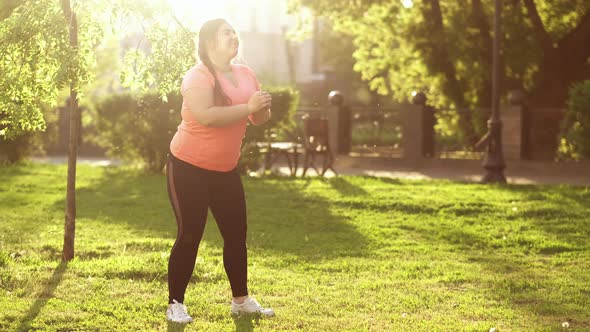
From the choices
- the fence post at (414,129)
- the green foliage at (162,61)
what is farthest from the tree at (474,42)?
the green foliage at (162,61)

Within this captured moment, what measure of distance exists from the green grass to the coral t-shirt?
1.06 meters

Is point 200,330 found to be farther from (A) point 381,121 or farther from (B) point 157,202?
(A) point 381,121

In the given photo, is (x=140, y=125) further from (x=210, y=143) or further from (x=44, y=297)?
(x=210, y=143)

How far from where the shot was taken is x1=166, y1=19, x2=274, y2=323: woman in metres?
6.18

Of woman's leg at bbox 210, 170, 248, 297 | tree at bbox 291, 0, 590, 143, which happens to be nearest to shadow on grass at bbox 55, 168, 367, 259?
woman's leg at bbox 210, 170, 248, 297

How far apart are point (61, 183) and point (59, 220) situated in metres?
5.01

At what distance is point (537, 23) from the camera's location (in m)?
23.7

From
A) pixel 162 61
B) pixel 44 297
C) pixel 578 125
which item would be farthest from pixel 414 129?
pixel 44 297

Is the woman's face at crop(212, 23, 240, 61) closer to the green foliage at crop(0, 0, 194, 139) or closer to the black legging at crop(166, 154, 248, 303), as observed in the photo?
the black legging at crop(166, 154, 248, 303)

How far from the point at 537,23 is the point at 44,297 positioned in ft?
60.2

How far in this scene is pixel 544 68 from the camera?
80.1 feet

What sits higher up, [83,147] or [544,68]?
[544,68]

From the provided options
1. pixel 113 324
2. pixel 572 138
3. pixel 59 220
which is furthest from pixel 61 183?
pixel 113 324

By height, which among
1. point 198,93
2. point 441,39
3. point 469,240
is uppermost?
point 441,39
